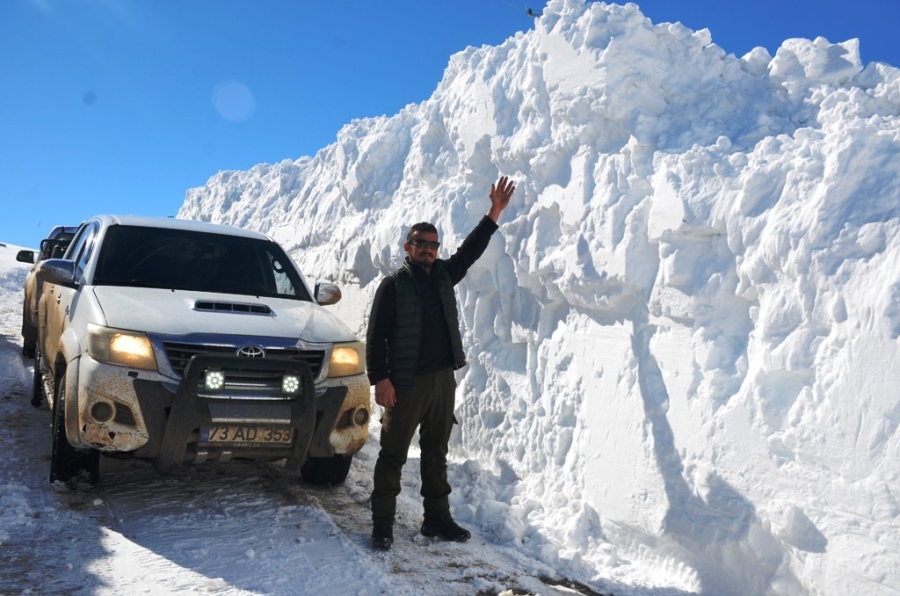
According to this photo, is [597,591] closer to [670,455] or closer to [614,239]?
[670,455]

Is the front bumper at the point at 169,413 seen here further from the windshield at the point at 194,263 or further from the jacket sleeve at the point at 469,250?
the jacket sleeve at the point at 469,250

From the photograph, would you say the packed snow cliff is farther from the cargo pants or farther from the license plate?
the license plate

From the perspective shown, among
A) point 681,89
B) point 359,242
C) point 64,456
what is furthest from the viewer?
point 359,242

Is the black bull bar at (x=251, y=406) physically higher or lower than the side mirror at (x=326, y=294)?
lower

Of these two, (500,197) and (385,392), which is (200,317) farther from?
(500,197)

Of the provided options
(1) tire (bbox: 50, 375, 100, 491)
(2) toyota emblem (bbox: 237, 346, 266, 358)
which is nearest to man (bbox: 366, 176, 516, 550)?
(2) toyota emblem (bbox: 237, 346, 266, 358)

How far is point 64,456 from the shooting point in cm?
444

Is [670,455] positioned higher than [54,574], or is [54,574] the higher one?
[670,455]

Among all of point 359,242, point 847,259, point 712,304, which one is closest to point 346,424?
point 712,304

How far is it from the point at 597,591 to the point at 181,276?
351cm

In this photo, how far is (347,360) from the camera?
184 inches

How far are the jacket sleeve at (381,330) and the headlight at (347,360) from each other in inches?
15.1

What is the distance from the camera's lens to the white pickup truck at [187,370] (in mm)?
4031

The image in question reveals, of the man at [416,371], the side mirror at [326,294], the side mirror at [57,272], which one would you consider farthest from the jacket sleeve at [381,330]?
the side mirror at [57,272]
